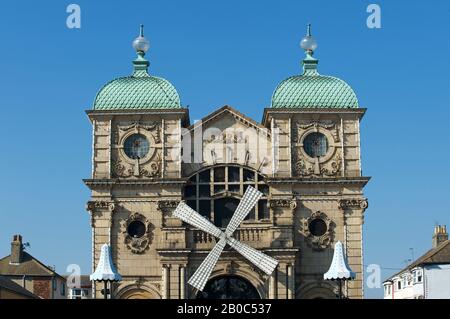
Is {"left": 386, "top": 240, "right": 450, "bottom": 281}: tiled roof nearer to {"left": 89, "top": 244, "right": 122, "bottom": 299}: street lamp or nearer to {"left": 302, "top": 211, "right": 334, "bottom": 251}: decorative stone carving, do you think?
{"left": 302, "top": 211, "right": 334, "bottom": 251}: decorative stone carving

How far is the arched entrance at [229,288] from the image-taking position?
59750mm

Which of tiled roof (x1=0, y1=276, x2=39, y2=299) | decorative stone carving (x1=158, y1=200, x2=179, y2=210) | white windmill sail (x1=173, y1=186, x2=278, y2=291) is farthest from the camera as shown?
decorative stone carving (x1=158, y1=200, x2=179, y2=210)

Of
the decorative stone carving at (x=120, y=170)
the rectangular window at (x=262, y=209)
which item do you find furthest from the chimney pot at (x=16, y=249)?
the rectangular window at (x=262, y=209)

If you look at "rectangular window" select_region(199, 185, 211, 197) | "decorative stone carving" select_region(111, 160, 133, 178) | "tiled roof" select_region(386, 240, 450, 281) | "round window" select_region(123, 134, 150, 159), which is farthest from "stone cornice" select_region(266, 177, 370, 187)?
"tiled roof" select_region(386, 240, 450, 281)

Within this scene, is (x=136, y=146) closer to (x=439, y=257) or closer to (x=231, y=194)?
(x=231, y=194)

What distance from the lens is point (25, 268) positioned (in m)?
78.4

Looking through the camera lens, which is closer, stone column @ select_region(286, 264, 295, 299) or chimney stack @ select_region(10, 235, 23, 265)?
stone column @ select_region(286, 264, 295, 299)

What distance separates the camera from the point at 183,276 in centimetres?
5881

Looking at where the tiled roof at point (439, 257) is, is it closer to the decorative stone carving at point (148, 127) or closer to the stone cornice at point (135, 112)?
the stone cornice at point (135, 112)

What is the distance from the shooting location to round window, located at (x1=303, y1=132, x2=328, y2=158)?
206 ft

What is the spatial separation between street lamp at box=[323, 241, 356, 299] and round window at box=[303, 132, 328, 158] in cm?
846

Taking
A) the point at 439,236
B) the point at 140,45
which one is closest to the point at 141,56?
the point at 140,45

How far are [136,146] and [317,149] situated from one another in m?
12.4
